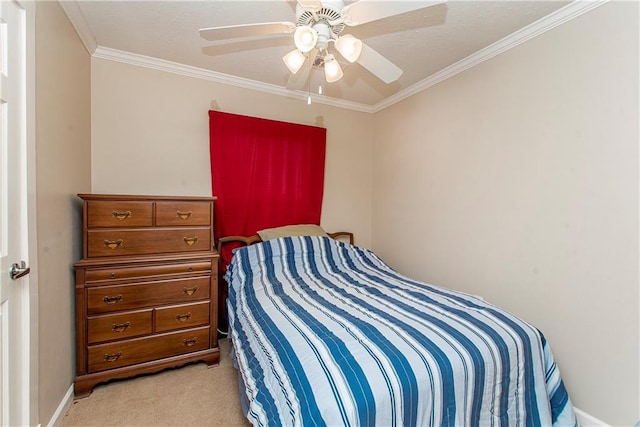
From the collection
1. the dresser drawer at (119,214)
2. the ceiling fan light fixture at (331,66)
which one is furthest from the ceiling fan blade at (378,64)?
the dresser drawer at (119,214)

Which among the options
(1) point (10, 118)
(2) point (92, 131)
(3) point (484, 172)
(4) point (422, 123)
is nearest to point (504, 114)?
(3) point (484, 172)

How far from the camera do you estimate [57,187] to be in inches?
66.0

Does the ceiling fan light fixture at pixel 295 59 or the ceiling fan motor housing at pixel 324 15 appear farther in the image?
the ceiling fan light fixture at pixel 295 59

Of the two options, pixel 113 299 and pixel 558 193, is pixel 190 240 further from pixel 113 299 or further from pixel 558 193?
pixel 558 193

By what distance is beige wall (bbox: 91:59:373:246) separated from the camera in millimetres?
2381

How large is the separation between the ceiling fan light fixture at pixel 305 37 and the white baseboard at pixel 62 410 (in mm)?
2368

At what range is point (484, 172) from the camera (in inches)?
88.4

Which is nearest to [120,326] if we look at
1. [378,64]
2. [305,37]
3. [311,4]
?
[305,37]

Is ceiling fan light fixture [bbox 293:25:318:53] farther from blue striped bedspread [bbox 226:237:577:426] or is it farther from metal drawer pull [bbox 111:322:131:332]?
metal drawer pull [bbox 111:322:131:332]

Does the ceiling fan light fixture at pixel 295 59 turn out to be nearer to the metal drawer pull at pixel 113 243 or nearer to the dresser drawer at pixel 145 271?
the dresser drawer at pixel 145 271

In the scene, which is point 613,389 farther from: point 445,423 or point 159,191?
point 159,191

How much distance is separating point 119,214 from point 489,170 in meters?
2.68

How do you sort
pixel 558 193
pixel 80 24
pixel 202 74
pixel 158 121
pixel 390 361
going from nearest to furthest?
1. pixel 390 361
2. pixel 558 193
3. pixel 80 24
4. pixel 158 121
5. pixel 202 74

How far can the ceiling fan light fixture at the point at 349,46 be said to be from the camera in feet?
4.85
